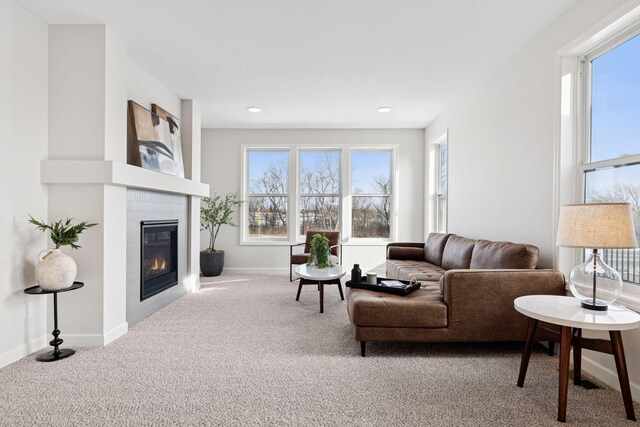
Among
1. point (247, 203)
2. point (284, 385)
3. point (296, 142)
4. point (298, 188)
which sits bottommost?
point (284, 385)

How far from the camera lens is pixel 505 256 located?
9.68ft

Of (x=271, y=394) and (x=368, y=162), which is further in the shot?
(x=368, y=162)

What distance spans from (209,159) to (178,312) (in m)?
3.30

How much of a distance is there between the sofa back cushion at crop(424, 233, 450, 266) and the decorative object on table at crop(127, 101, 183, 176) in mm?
3349

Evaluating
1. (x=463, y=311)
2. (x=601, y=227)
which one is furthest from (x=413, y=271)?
(x=601, y=227)

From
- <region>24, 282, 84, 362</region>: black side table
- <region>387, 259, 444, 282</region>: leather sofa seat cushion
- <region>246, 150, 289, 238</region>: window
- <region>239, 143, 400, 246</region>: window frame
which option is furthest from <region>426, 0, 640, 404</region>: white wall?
<region>24, 282, 84, 362</region>: black side table

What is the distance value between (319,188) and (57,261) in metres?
4.46

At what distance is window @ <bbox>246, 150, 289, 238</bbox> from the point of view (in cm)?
655

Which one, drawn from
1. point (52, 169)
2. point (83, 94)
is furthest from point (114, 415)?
point (83, 94)

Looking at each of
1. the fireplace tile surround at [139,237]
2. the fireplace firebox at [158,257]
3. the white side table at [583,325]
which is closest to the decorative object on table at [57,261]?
the fireplace tile surround at [139,237]

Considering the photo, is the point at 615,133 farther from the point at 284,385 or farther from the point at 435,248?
the point at 284,385

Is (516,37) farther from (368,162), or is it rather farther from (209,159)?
(209,159)

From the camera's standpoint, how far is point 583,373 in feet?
8.05

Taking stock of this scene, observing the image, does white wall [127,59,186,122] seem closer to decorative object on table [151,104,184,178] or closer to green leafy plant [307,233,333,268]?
decorative object on table [151,104,184,178]
